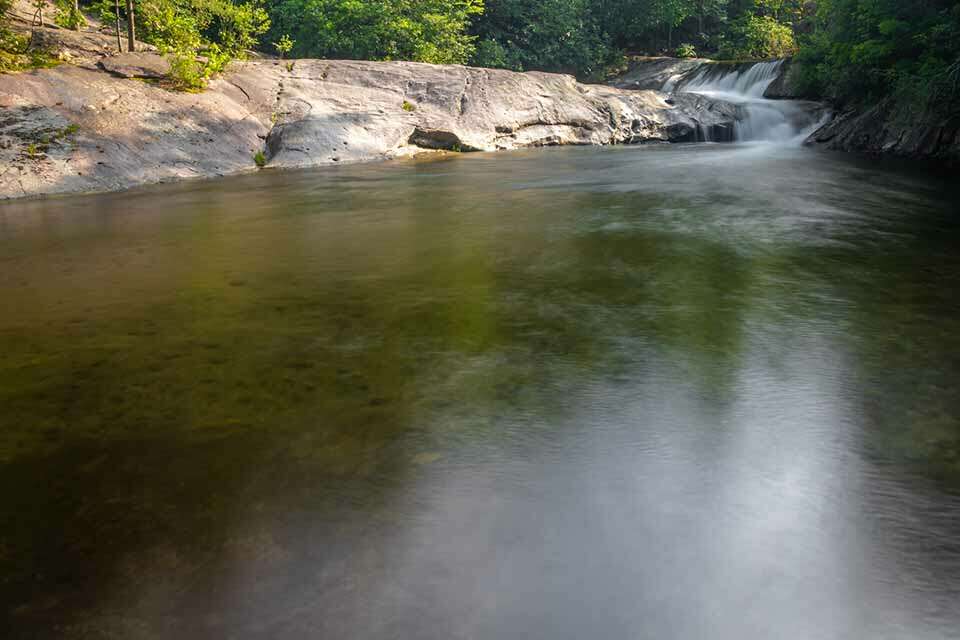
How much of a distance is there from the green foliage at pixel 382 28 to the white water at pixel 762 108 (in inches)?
374

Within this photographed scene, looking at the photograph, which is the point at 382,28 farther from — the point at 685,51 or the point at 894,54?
the point at 685,51

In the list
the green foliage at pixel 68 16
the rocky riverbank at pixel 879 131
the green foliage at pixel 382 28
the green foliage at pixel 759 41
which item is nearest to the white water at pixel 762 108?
the rocky riverbank at pixel 879 131

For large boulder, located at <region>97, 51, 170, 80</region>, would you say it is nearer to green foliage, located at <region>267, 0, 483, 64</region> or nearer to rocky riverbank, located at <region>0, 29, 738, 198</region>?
rocky riverbank, located at <region>0, 29, 738, 198</region>

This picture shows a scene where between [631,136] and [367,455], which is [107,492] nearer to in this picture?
[367,455]

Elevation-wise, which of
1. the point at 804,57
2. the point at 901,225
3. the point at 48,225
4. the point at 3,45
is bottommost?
the point at 48,225

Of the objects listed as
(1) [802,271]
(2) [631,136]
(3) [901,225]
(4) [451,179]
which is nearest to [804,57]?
(2) [631,136]

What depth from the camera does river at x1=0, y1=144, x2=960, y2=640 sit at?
73.7 inches

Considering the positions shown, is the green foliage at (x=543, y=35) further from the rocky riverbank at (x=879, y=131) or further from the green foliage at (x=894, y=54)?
the green foliage at (x=894, y=54)

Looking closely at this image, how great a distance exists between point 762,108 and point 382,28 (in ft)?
39.6

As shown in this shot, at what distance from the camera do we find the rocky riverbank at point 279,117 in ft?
37.1

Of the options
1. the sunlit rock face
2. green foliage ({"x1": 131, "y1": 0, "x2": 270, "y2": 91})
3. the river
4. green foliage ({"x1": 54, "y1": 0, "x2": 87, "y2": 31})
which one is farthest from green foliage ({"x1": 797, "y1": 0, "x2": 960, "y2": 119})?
green foliage ({"x1": 54, "y1": 0, "x2": 87, "y2": 31})

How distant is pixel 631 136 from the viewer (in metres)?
21.9

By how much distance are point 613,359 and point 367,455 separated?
1.49m

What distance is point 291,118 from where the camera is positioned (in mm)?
15375
